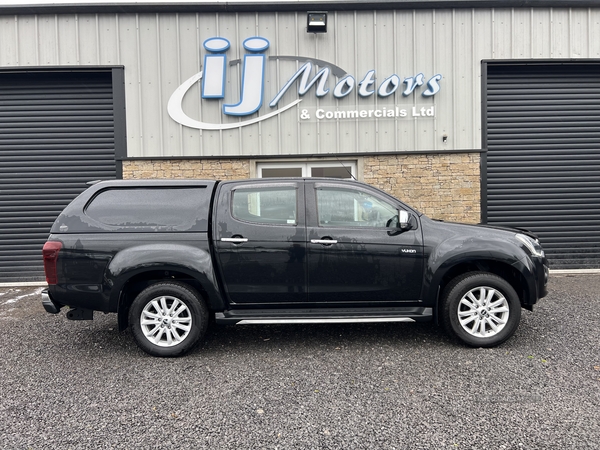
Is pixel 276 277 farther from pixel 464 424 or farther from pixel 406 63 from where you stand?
pixel 406 63

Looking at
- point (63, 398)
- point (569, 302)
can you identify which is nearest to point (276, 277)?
point (63, 398)

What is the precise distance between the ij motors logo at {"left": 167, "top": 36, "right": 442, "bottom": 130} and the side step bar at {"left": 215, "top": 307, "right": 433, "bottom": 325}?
16.1 ft

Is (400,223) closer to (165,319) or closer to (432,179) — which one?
(165,319)

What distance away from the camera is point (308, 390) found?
3.45 metres

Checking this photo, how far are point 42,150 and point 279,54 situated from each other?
16.8 feet

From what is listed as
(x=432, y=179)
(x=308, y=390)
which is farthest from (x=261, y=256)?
(x=432, y=179)

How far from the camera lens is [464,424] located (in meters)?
2.89

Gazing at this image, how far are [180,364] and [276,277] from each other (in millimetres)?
1221

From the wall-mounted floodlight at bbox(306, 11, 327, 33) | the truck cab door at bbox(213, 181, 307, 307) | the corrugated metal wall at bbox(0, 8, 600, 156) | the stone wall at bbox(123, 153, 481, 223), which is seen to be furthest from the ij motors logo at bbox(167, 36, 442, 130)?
the truck cab door at bbox(213, 181, 307, 307)

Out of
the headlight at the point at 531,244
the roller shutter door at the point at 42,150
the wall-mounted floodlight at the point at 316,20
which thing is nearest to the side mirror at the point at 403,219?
the headlight at the point at 531,244

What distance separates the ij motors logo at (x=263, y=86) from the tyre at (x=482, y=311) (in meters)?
4.87

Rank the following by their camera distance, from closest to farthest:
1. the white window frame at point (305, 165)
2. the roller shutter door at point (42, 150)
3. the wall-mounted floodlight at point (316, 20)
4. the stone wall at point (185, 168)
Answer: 1. the wall-mounted floodlight at point (316, 20)
2. the stone wall at point (185, 168)
3. the white window frame at point (305, 165)
4. the roller shutter door at point (42, 150)

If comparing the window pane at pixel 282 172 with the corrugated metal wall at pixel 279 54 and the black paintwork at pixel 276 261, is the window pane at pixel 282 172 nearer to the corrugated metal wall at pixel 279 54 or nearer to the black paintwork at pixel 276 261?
the corrugated metal wall at pixel 279 54

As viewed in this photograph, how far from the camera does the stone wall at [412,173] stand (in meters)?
8.31
